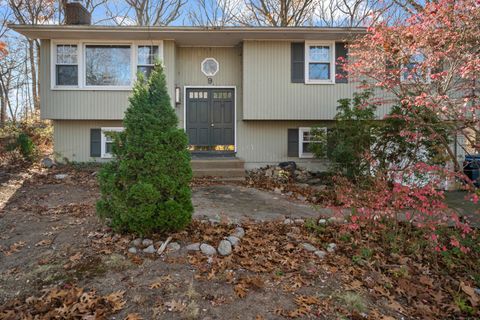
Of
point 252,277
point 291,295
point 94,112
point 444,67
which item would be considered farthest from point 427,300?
point 94,112

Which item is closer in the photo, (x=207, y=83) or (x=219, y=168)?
(x=219, y=168)

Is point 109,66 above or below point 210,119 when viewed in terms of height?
above

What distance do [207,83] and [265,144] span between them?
2.70 m

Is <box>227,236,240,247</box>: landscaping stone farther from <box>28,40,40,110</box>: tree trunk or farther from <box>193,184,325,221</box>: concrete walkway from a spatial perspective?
<box>28,40,40,110</box>: tree trunk

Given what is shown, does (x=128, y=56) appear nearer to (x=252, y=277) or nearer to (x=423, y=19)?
(x=423, y=19)

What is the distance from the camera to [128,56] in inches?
393

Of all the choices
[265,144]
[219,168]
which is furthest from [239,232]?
[265,144]

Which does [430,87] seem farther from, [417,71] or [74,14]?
[74,14]

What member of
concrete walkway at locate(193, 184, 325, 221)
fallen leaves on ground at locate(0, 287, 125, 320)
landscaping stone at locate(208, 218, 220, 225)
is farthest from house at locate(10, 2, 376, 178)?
fallen leaves on ground at locate(0, 287, 125, 320)

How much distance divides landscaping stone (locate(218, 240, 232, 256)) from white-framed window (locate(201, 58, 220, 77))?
756cm

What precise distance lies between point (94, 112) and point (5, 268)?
701 centimetres

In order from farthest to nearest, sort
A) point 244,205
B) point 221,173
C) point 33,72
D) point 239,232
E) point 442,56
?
point 33,72
point 221,173
point 244,205
point 442,56
point 239,232

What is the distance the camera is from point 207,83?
34.6 feet

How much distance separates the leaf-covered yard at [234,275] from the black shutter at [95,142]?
549cm
